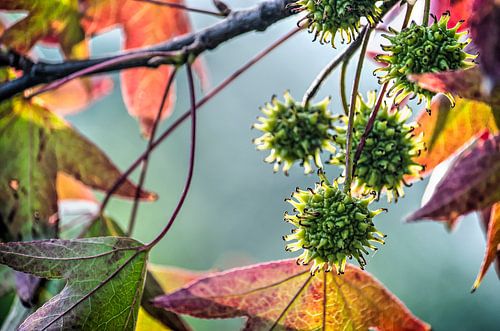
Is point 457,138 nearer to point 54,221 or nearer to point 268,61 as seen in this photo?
point 54,221

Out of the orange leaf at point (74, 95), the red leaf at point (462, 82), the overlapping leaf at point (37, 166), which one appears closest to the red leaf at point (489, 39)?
the red leaf at point (462, 82)

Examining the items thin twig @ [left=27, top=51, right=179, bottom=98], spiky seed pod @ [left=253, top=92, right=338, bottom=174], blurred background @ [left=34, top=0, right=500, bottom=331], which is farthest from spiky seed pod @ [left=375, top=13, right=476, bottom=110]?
blurred background @ [left=34, top=0, right=500, bottom=331]

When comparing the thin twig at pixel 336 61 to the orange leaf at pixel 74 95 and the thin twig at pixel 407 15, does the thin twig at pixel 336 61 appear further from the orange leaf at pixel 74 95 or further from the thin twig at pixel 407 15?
the orange leaf at pixel 74 95

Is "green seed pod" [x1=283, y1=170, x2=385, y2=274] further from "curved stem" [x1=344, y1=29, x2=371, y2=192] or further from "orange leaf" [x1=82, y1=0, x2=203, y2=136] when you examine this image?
"orange leaf" [x1=82, y1=0, x2=203, y2=136]

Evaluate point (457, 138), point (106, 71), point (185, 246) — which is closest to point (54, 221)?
point (106, 71)

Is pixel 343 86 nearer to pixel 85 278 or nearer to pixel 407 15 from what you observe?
pixel 407 15

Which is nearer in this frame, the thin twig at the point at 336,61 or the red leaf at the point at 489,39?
the red leaf at the point at 489,39
